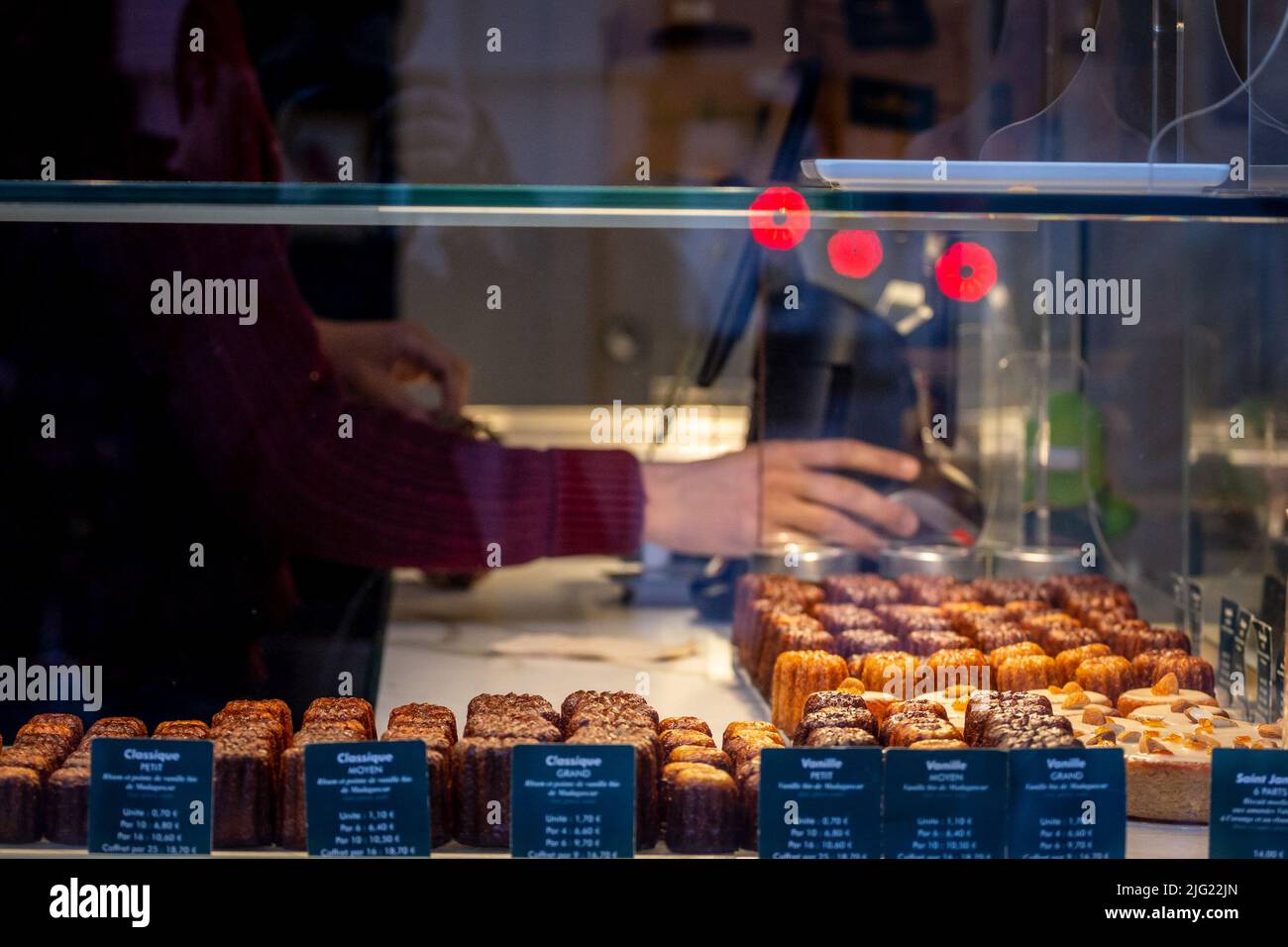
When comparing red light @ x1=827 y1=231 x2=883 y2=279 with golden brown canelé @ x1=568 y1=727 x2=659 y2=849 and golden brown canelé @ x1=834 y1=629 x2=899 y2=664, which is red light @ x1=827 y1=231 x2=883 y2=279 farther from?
golden brown canelé @ x1=568 y1=727 x2=659 y2=849

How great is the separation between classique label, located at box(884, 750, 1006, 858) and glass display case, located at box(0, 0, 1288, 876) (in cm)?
9

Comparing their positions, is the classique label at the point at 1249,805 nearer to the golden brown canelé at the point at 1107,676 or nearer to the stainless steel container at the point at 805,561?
the golden brown canelé at the point at 1107,676

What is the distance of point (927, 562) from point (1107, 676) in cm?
68

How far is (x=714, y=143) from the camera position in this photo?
3842 millimetres

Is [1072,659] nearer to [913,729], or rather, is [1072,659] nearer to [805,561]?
[913,729]

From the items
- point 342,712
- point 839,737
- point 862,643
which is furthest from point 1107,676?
point 342,712

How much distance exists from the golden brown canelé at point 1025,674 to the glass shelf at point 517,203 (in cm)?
62

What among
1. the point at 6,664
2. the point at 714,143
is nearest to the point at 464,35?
the point at 714,143

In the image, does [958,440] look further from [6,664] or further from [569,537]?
[6,664]

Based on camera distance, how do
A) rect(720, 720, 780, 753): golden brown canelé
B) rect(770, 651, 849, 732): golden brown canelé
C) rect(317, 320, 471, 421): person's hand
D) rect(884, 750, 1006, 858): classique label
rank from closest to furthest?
rect(884, 750, 1006, 858): classique label
rect(720, 720, 780, 753): golden brown canelé
rect(770, 651, 849, 732): golden brown canelé
rect(317, 320, 471, 421): person's hand

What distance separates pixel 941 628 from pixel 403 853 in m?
1.00

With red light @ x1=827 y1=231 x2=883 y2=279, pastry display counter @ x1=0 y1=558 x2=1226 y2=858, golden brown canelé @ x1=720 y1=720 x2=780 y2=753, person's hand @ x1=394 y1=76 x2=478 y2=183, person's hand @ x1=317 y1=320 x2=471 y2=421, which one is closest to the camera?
pastry display counter @ x1=0 y1=558 x2=1226 y2=858

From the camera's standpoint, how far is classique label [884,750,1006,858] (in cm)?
108

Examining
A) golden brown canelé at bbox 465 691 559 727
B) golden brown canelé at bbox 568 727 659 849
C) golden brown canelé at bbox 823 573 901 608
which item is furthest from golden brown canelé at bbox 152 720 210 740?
golden brown canelé at bbox 823 573 901 608
